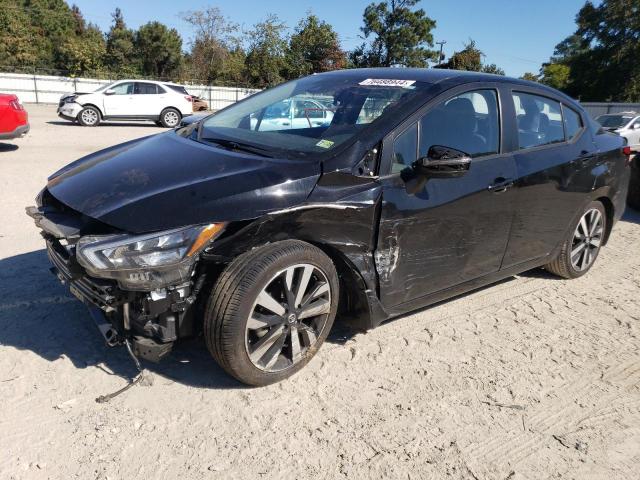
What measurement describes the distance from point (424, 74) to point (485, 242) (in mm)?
1233

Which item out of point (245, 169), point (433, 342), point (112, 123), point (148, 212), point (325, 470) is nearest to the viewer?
point (325, 470)

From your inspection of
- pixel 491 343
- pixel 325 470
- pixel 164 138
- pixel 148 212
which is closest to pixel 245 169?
pixel 148 212

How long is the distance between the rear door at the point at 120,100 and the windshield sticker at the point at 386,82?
→ 1624 cm

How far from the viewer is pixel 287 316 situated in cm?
287

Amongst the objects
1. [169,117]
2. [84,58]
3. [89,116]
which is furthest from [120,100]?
[84,58]

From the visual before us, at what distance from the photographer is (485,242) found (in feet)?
12.0

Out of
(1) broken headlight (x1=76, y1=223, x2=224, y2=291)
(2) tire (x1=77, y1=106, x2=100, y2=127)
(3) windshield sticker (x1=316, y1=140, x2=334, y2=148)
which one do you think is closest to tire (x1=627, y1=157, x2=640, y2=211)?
(3) windshield sticker (x1=316, y1=140, x2=334, y2=148)

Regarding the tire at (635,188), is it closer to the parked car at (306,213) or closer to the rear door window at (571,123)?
the rear door window at (571,123)

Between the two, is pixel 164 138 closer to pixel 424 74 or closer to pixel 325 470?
pixel 424 74

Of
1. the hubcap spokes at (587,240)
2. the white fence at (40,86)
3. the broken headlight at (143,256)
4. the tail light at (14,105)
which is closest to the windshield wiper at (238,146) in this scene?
the broken headlight at (143,256)

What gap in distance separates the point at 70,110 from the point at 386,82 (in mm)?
A: 16432

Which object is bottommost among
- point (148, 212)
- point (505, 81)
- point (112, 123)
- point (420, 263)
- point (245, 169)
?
point (112, 123)

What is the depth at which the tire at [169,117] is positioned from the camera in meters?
18.8

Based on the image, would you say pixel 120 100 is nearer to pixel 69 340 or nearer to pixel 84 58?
pixel 69 340
